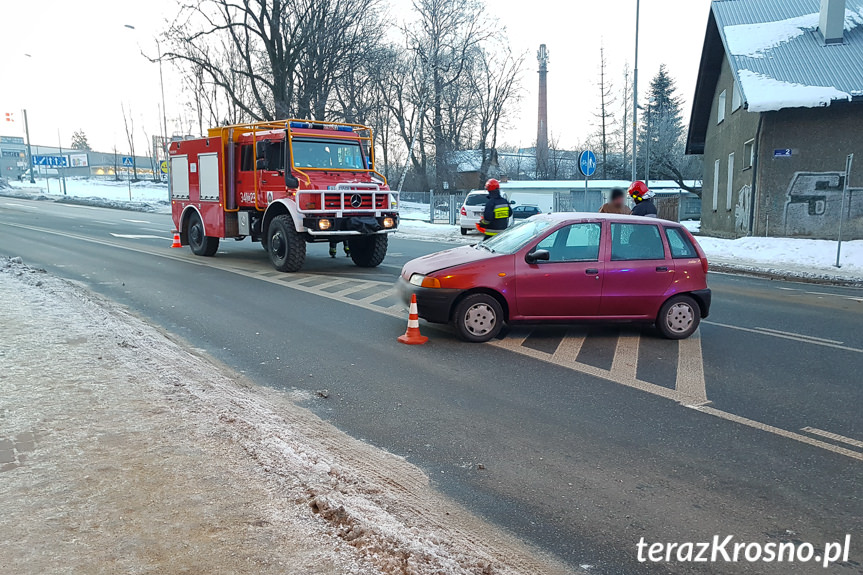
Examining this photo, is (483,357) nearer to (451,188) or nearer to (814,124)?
(814,124)

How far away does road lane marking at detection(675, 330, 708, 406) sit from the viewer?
582cm

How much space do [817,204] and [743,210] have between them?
232cm

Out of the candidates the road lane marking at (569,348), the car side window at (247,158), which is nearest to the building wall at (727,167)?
the road lane marking at (569,348)

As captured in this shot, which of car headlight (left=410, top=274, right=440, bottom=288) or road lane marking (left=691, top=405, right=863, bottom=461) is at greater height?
car headlight (left=410, top=274, right=440, bottom=288)

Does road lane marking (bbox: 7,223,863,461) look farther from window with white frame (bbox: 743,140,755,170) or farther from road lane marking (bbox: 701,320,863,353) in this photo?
window with white frame (bbox: 743,140,755,170)

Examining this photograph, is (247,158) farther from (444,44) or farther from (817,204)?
(444,44)

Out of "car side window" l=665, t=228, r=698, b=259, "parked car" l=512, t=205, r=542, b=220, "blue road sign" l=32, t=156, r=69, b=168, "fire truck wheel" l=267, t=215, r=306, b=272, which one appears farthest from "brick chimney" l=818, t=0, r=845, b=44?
"blue road sign" l=32, t=156, r=69, b=168

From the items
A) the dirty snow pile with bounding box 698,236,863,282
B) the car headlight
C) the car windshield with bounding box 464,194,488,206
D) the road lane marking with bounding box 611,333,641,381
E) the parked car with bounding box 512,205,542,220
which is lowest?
the road lane marking with bounding box 611,333,641,381

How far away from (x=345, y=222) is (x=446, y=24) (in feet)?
123

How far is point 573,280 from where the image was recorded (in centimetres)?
763

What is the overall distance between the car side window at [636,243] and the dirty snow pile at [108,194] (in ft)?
121

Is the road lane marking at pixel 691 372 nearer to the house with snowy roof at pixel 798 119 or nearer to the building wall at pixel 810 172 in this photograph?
the house with snowy roof at pixel 798 119

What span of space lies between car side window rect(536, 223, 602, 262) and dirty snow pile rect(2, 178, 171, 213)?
36432mm

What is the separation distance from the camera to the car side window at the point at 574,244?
7.72 meters
